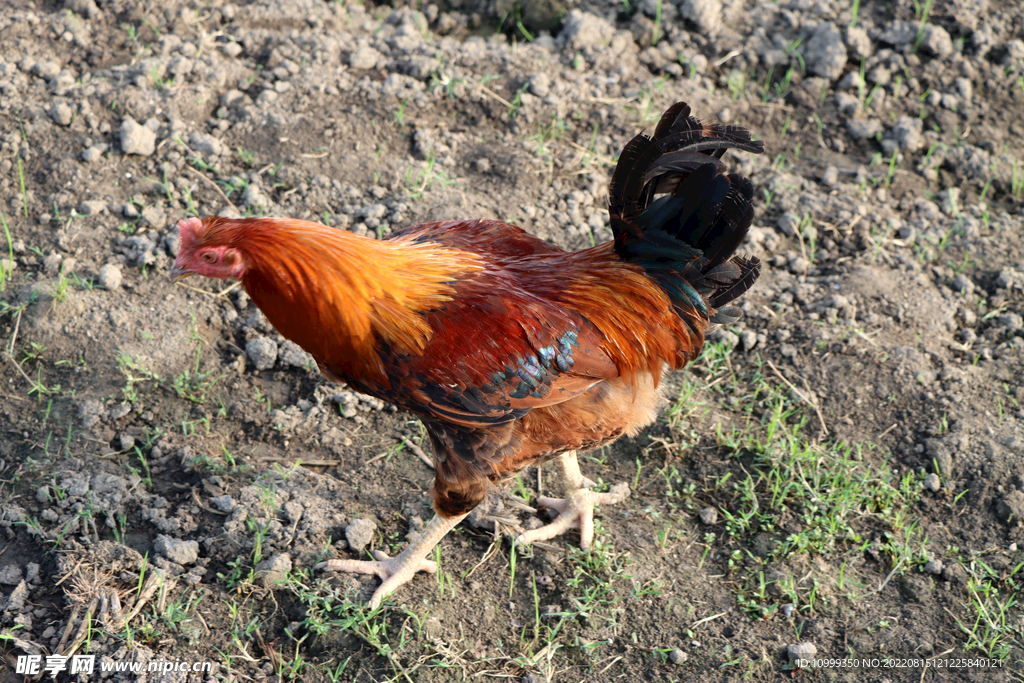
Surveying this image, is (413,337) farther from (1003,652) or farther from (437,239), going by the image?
(1003,652)

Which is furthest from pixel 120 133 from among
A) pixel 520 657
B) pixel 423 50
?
pixel 520 657

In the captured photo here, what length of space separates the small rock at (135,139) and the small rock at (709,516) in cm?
397

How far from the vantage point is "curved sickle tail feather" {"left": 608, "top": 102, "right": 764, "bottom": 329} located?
3.00 meters

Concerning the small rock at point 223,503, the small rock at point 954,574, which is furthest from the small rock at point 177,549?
the small rock at point 954,574

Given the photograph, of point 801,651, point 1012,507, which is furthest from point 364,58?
point 1012,507

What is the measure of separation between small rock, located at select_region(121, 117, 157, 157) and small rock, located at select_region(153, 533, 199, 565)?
260cm

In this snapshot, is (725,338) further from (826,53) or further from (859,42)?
(859,42)

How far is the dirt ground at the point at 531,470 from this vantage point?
335 centimetres

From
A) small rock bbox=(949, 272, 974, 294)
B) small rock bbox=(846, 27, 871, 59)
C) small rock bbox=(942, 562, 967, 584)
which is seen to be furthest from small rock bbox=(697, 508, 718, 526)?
small rock bbox=(846, 27, 871, 59)

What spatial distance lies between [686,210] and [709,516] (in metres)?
1.62

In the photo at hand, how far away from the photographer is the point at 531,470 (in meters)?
4.25

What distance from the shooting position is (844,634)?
3.43 metres

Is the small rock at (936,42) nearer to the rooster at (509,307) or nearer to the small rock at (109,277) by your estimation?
the rooster at (509,307)

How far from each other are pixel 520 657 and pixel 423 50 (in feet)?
14.1
